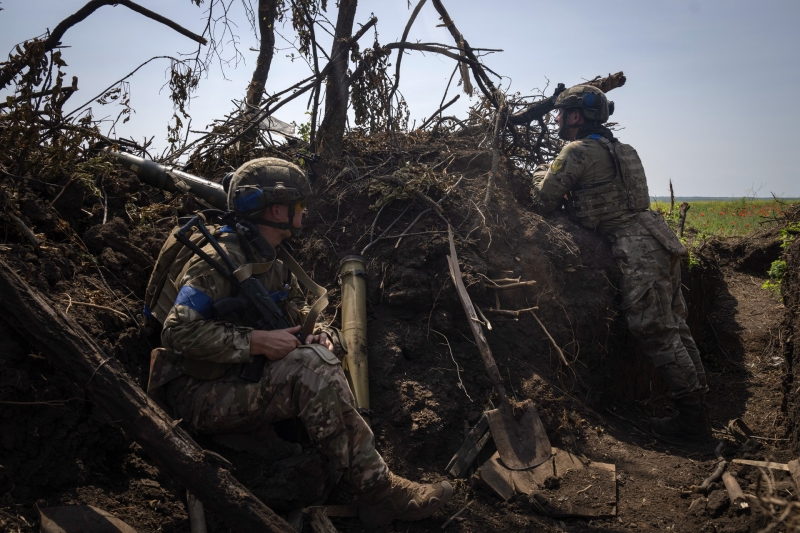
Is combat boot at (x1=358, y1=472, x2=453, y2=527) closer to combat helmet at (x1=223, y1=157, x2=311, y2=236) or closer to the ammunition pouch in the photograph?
combat helmet at (x1=223, y1=157, x2=311, y2=236)

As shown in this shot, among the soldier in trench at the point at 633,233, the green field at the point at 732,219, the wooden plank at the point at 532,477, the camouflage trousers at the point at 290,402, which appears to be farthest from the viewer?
the green field at the point at 732,219

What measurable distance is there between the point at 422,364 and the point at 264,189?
188cm

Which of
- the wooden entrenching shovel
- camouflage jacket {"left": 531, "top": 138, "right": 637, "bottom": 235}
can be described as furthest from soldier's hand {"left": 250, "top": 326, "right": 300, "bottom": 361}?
camouflage jacket {"left": 531, "top": 138, "right": 637, "bottom": 235}

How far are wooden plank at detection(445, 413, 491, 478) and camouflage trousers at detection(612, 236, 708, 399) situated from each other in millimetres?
2076

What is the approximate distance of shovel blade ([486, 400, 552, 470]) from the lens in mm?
4254

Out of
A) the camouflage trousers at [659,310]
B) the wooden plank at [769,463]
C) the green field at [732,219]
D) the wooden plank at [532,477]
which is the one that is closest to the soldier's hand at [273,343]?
the wooden plank at [532,477]

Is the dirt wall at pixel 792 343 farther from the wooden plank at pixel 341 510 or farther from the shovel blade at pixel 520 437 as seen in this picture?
the wooden plank at pixel 341 510

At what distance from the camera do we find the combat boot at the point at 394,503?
3.46 metres

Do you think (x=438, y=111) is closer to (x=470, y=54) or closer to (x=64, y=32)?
(x=470, y=54)

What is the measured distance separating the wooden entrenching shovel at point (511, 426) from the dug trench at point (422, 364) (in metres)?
0.14

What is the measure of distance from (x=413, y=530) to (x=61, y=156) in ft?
11.9

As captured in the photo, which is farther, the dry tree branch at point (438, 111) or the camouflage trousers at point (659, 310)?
the dry tree branch at point (438, 111)

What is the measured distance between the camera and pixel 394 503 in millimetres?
3494

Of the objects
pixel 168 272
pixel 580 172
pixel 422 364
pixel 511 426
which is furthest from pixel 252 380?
pixel 580 172
